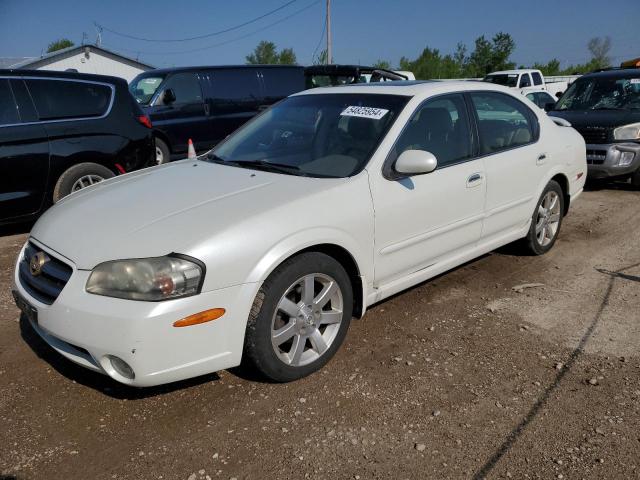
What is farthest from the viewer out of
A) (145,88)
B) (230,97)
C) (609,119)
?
(230,97)

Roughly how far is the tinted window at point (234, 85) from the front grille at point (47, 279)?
24.7 feet

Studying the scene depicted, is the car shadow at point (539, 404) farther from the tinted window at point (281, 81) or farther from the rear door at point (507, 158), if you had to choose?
the tinted window at point (281, 81)

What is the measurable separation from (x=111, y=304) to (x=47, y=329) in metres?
0.49

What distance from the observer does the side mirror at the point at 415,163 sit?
326cm

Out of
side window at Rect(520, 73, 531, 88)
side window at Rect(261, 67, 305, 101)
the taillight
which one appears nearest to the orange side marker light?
the taillight

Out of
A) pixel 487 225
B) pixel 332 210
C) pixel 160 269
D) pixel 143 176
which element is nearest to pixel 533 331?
pixel 487 225

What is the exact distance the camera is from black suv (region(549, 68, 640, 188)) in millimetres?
7379

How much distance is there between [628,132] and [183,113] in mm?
7031

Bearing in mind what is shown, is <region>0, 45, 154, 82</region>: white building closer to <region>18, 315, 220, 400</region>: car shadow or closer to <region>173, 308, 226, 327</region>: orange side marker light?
<region>18, 315, 220, 400</region>: car shadow

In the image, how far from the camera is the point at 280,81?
1083 centimetres

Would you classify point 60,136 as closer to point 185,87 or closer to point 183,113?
point 183,113

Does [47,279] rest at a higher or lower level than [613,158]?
higher

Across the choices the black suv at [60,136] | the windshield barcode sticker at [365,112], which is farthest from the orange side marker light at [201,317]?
the black suv at [60,136]

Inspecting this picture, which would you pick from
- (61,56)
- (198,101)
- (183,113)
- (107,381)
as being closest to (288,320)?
(107,381)
